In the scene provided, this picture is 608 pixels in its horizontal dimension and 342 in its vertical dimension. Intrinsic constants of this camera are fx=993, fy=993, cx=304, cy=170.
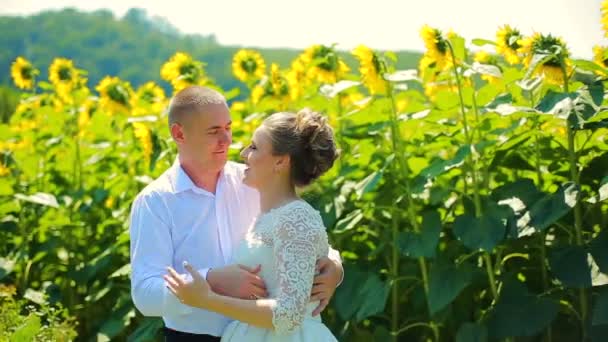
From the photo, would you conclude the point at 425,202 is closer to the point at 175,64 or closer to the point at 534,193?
the point at 534,193

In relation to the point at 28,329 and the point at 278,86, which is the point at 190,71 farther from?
the point at 28,329

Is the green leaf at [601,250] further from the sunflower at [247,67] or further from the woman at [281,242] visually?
the sunflower at [247,67]

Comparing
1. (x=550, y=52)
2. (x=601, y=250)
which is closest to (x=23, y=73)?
(x=550, y=52)

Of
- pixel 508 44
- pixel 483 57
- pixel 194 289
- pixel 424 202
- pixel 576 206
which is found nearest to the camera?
pixel 194 289

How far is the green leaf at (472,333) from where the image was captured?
3.83 meters

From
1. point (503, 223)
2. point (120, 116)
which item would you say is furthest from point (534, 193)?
point (120, 116)

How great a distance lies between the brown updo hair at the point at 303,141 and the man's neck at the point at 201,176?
0.31 meters

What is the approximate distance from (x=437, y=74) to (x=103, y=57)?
72099 millimetres

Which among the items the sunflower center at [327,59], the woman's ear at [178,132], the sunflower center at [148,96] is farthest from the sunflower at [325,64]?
the woman's ear at [178,132]

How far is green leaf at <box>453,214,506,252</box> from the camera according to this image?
3.71 meters

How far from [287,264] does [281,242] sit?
0.07 meters

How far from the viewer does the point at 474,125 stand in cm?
405

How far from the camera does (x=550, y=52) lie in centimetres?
365

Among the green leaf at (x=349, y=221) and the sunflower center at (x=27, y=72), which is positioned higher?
the sunflower center at (x=27, y=72)
